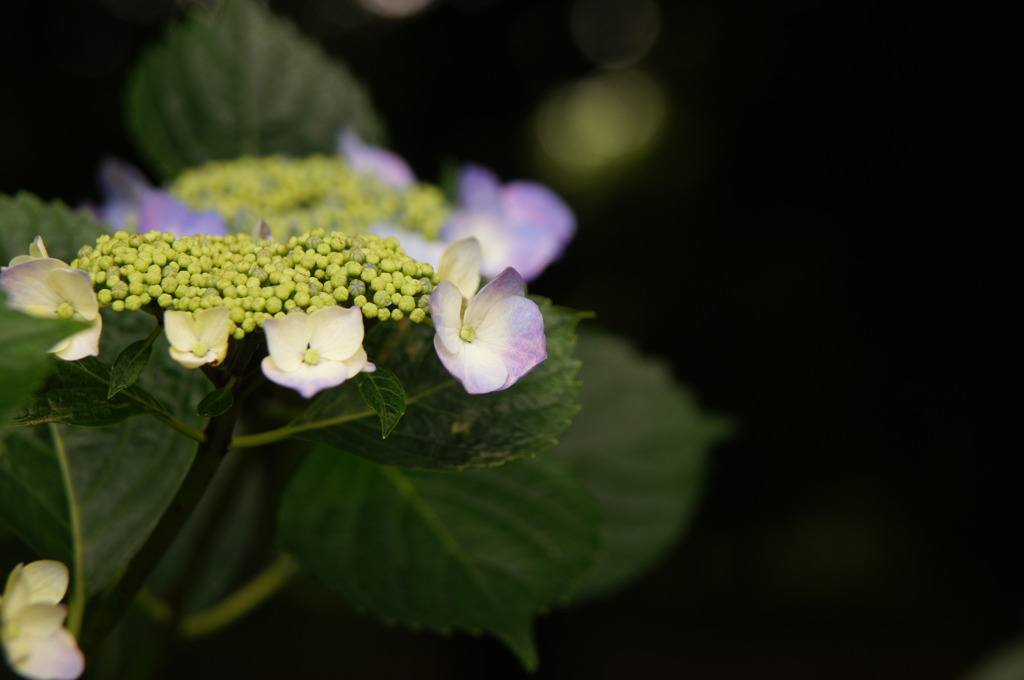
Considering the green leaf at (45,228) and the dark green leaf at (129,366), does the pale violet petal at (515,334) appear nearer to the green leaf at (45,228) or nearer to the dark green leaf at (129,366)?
the dark green leaf at (129,366)

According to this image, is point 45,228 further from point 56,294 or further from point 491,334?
point 491,334

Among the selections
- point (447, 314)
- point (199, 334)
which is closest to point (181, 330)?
point (199, 334)

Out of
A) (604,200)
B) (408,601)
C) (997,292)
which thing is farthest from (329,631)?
(408,601)

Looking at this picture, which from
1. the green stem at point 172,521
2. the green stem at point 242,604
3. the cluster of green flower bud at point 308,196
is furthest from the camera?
the green stem at point 242,604

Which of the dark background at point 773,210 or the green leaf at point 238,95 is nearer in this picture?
the green leaf at point 238,95

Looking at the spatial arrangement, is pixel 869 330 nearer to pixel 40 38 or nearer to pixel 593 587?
pixel 593 587

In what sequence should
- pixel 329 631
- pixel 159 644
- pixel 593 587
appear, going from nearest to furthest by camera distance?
pixel 159 644 → pixel 593 587 → pixel 329 631

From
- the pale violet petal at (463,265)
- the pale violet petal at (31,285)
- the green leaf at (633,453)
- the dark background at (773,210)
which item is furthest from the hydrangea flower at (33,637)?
the dark background at (773,210)
